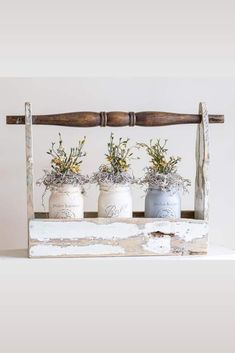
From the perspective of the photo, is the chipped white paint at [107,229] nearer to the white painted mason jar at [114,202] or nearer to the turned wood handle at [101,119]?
the white painted mason jar at [114,202]

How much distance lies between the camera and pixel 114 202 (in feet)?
4.07

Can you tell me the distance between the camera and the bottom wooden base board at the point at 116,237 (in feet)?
3.94

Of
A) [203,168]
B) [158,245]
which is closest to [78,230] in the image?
[158,245]

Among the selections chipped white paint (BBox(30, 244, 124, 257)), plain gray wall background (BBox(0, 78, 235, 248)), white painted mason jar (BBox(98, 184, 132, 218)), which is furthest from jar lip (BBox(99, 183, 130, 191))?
plain gray wall background (BBox(0, 78, 235, 248))

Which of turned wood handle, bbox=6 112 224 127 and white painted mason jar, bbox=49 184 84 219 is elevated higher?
turned wood handle, bbox=6 112 224 127

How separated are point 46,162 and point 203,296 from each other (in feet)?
1.99

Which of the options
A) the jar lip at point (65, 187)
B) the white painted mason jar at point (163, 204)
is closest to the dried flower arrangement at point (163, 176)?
the white painted mason jar at point (163, 204)

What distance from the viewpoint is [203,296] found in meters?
1.00

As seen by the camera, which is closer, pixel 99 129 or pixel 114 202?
pixel 114 202

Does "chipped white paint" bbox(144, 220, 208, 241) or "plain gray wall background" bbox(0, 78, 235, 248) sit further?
"plain gray wall background" bbox(0, 78, 235, 248)

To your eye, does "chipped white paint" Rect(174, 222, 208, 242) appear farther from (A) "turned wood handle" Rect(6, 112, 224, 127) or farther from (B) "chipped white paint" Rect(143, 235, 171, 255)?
(A) "turned wood handle" Rect(6, 112, 224, 127)

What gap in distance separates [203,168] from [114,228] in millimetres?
218

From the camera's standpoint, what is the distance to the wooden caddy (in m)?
1.20

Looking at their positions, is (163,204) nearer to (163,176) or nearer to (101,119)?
(163,176)
